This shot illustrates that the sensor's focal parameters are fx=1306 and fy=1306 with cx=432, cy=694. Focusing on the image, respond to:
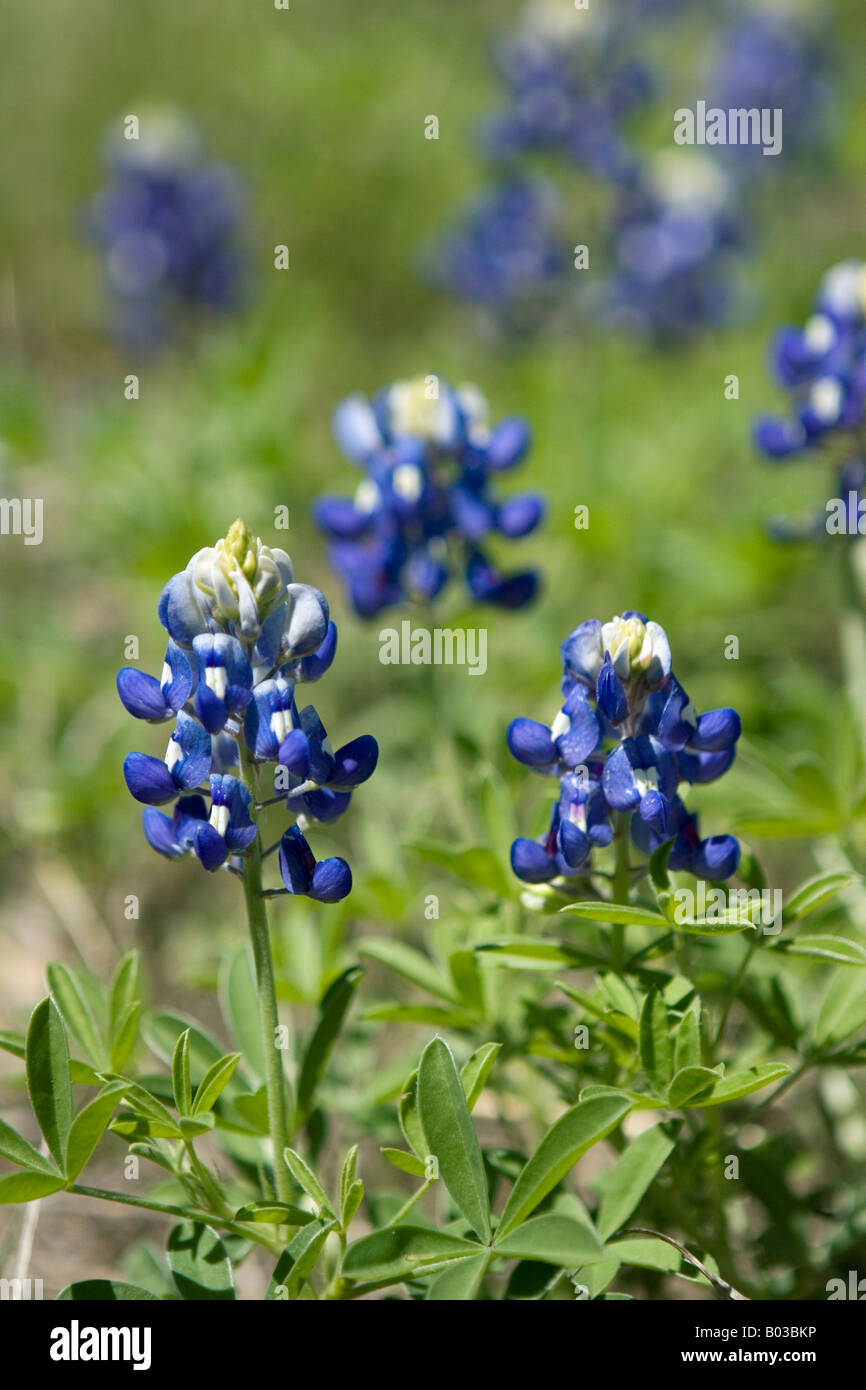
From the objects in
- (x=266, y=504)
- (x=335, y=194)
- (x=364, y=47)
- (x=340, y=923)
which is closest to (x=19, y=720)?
(x=266, y=504)

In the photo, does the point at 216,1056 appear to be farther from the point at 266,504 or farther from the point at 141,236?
the point at 141,236

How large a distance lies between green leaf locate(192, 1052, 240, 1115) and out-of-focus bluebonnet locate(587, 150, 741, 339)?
4057 mm

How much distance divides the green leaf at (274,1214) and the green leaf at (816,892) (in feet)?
2.50

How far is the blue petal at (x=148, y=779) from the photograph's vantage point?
166cm

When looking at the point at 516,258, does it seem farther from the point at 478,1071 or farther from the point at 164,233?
the point at 478,1071

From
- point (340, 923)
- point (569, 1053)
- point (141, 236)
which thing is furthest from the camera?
point (141, 236)

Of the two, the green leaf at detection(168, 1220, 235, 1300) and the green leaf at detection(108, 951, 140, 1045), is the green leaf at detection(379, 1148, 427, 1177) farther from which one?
the green leaf at detection(108, 951, 140, 1045)

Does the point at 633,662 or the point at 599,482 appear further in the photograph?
the point at 599,482

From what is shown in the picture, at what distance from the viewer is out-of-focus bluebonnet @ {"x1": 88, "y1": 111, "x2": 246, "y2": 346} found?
5336 mm

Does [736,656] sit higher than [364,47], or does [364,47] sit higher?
[364,47]

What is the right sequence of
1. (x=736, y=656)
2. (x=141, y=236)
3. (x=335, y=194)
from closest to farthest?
(x=736, y=656) → (x=141, y=236) → (x=335, y=194)

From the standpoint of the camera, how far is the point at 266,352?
419 cm

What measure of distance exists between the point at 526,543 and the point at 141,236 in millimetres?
2501

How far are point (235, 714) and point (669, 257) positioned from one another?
14.4ft
